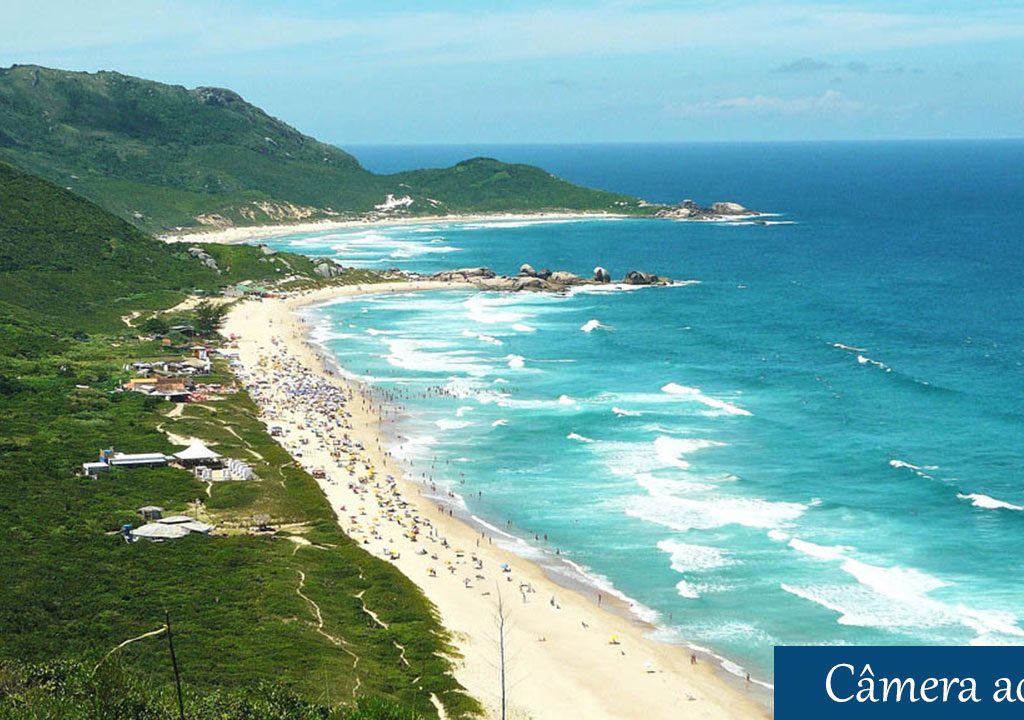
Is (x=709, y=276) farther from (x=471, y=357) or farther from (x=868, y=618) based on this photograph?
(x=868, y=618)

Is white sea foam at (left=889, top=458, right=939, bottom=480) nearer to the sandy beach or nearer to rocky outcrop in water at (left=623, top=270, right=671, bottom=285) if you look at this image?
the sandy beach

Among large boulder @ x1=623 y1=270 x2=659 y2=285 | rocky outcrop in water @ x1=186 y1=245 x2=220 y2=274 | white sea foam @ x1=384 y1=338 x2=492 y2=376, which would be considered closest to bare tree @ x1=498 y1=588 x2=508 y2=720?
white sea foam @ x1=384 y1=338 x2=492 y2=376

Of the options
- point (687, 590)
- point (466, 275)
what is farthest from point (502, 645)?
point (466, 275)

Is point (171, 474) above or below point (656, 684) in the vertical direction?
above

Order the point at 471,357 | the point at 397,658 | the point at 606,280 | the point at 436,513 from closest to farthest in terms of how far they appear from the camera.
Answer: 1. the point at 397,658
2. the point at 436,513
3. the point at 471,357
4. the point at 606,280

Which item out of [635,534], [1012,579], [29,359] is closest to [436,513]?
[635,534]

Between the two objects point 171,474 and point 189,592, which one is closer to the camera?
point 189,592

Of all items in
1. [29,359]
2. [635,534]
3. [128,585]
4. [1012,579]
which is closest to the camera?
[128,585]

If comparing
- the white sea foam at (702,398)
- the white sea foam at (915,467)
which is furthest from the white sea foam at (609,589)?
the white sea foam at (702,398)
